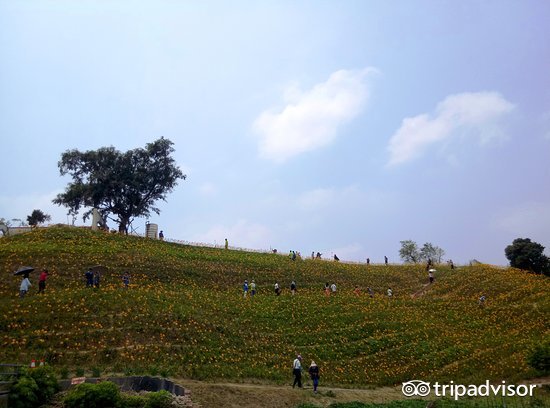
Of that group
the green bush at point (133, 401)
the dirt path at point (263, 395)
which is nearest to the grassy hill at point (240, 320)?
the dirt path at point (263, 395)

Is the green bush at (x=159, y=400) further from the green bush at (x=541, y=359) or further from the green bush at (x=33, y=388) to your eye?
the green bush at (x=541, y=359)

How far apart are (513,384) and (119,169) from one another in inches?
2150

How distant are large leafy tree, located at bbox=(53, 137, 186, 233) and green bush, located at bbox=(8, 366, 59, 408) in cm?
4809

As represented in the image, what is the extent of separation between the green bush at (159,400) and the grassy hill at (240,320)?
395cm

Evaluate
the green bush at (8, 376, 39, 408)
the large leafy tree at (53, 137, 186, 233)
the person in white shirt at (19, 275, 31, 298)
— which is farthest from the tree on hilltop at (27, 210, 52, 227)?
the green bush at (8, 376, 39, 408)

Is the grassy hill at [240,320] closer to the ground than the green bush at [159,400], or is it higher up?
higher up

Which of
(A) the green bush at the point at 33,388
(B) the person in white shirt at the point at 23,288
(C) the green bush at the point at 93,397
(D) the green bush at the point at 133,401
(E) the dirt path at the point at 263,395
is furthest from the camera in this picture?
(B) the person in white shirt at the point at 23,288

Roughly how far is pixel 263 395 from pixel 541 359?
1434 cm

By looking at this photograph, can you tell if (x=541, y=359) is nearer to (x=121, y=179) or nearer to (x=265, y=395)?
(x=265, y=395)

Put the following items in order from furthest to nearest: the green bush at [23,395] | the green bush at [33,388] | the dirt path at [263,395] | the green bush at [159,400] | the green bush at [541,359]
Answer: the green bush at [541,359]
the dirt path at [263,395]
the green bush at [159,400]
the green bush at [33,388]
the green bush at [23,395]

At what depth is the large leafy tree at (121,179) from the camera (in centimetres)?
6662

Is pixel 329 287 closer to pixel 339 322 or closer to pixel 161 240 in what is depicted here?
pixel 339 322

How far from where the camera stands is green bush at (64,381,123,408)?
18.1 m

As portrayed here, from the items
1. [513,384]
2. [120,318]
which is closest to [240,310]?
[120,318]
